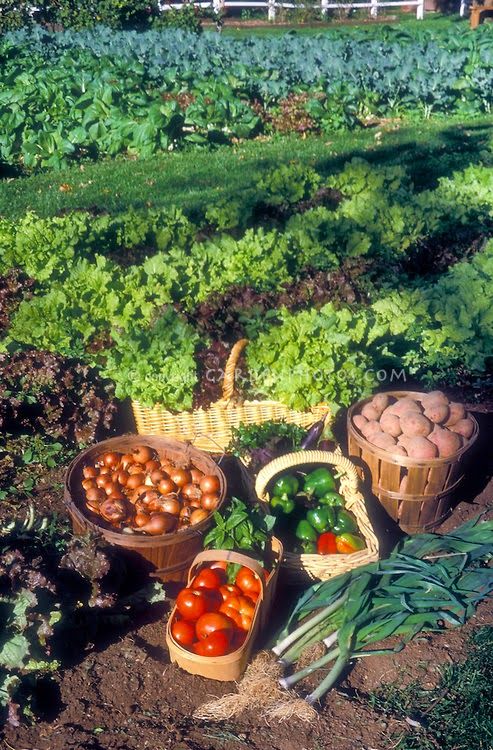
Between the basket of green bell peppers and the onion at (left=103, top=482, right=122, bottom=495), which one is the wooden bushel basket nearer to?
the basket of green bell peppers

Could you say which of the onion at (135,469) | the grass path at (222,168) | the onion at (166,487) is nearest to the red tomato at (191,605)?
the onion at (166,487)

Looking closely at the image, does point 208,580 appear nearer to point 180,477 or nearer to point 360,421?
point 180,477

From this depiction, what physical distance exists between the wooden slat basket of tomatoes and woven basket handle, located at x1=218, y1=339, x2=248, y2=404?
1.22 meters

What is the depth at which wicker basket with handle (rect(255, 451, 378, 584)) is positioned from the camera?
4230mm

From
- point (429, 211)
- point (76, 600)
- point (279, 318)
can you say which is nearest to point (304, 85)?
point (429, 211)

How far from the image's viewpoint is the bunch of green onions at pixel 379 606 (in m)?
3.73

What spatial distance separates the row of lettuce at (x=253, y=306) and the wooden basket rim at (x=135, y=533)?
276 millimetres

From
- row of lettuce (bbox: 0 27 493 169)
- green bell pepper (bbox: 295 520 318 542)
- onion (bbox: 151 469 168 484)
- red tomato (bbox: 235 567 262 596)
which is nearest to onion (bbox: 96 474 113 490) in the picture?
onion (bbox: 151 469 168 484)

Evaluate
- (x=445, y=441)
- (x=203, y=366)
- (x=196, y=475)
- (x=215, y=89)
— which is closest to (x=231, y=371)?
(x=203, y=366)

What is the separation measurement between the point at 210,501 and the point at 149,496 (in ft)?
1.24

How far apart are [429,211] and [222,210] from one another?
7.08 feet

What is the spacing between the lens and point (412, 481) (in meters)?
4.56

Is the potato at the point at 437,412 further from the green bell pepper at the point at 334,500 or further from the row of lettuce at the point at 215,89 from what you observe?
the row of lettuce at the point at 215,89

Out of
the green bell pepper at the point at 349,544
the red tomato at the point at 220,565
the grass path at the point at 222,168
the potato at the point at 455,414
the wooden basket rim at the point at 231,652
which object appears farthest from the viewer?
the grass path at the point at 222,168
